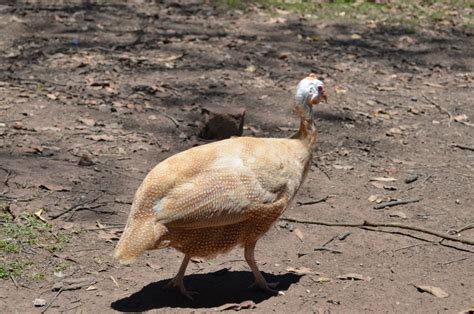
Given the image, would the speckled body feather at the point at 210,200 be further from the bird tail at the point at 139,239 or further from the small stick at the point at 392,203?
the small stick at the point at 392,203

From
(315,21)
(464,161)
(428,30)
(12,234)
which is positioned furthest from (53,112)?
(428,30)

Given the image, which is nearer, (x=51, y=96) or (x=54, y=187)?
(x=54, y=187)

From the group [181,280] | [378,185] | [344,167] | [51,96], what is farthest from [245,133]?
[181,280]

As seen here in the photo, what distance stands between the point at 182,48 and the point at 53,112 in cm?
258

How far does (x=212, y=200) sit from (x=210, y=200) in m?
0.01

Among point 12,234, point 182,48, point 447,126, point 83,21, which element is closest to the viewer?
point 12,234

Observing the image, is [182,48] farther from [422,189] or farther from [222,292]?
[222,292]

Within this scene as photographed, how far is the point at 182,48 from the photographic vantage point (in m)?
9.72

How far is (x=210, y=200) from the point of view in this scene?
4531 mm

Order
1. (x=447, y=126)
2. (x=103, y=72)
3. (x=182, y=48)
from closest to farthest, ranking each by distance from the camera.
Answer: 1. (x=447, y=126)
2. (x=103, y=72)
3. (x=182, y=48)

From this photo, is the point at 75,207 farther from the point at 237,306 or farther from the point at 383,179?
the point at 383,179

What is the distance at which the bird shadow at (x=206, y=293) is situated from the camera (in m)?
4.80

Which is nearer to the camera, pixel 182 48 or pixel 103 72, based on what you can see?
pixel 103 72

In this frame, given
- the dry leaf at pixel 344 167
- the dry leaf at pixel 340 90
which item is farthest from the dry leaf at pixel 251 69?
the dry leaf at pixel 344 167
